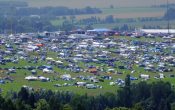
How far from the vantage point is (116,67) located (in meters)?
83.6

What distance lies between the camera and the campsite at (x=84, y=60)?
7381 cm

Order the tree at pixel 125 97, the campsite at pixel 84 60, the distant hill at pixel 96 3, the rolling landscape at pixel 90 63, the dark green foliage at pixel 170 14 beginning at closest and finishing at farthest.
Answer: the rolling landscape at pixel 90 63 < the tree at pixel 125 97 < the campsite at pixel 84 60 < the dark green foliage at pixel 170 14 < the distant hill at pixel 96 3

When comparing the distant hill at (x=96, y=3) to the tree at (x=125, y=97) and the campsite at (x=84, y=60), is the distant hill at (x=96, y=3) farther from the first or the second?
Answer: the tree at (x=125, y=97)

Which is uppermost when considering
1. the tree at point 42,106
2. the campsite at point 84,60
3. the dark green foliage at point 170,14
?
the tree at point 42,106

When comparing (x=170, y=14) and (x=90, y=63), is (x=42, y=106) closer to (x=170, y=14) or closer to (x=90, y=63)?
(x=90, y=63)

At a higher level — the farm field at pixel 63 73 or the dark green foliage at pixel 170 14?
A: the farm field at pixel 63 73

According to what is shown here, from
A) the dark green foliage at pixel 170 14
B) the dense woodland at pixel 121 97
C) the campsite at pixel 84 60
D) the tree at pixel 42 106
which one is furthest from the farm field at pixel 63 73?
the dark green foliage at pixel 170 14

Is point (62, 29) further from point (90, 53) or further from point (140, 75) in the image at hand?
point (140, 75)

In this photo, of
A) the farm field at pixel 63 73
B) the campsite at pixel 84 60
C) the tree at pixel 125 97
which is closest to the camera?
the tree at pixel 125 97

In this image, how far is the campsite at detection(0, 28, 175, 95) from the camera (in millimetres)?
73812

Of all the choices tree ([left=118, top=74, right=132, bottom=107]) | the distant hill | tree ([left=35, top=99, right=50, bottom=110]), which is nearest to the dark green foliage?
the distant hill

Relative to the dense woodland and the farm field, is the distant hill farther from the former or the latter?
the dense woodland

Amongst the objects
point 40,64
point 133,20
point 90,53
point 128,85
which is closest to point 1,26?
point 133,20

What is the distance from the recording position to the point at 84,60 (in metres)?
88.8
